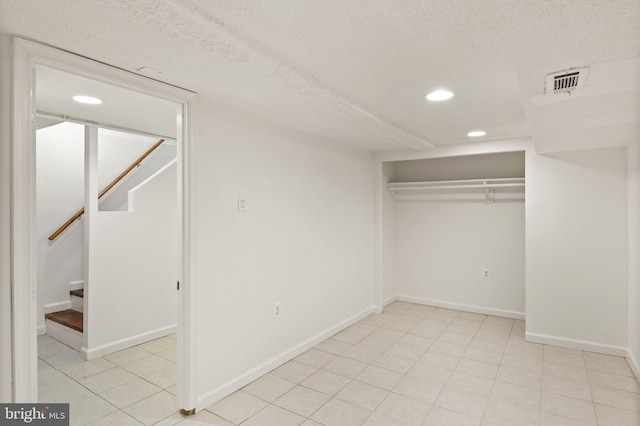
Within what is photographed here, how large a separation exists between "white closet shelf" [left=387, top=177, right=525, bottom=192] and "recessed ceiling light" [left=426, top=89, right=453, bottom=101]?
2.20 m

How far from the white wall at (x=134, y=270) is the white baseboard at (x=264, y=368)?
148cm

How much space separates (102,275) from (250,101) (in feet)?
7.32

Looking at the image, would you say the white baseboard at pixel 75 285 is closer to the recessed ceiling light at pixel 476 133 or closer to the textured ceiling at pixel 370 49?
the textured ceiling at pixel 370 49

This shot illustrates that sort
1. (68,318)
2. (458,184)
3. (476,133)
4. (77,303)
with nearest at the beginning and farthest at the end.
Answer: (476,133) → (68,318) → (77,303) → (458,184)

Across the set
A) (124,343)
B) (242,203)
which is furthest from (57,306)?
(242,203)

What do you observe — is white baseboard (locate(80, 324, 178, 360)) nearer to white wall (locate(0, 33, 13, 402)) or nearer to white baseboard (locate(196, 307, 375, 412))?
white baseboard (locate(196, 307, 375, 412))

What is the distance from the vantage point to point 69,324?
344 centimetres

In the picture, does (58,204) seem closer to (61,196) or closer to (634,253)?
(61,196)

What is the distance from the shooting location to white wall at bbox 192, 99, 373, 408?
2439 millimetres

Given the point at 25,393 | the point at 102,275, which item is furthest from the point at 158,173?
the point at 25,393

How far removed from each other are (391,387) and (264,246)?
147 centimetres

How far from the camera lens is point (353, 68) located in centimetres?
190

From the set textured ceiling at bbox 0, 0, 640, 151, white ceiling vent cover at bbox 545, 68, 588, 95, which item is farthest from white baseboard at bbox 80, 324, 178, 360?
white ceiling vent cover at bbox 545, 68, 588, 95

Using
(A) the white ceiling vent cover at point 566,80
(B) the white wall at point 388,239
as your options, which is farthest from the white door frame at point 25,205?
(B) the white wall at point 388,239
